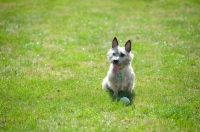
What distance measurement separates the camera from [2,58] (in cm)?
1424

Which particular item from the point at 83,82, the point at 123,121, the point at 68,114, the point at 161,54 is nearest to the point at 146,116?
the point at 123,121

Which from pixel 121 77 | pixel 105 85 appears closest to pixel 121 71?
pixel 121 77

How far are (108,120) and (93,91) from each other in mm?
2280

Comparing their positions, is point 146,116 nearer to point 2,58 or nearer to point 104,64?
point 104,64

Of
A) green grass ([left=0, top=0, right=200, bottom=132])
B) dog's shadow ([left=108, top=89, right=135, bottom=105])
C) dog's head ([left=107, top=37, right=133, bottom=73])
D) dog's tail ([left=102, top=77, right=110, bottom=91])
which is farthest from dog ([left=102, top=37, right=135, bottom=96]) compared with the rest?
green grass ([left=0, top=0, right=200, bottom=132])

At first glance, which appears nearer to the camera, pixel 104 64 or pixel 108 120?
pixel 108 120

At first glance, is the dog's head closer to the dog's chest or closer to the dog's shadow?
the dog's chest

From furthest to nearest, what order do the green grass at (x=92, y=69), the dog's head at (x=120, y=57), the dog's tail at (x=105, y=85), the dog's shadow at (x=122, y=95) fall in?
the dog's tail at (x=105, y=85) → the dog's shadow at (x=122, y=95) → the dog's head at (x=120, y=57) → the green grass at (x=92, y=69)

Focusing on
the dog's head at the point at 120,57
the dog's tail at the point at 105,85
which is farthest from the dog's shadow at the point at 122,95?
the dog's head at the point at 120,57

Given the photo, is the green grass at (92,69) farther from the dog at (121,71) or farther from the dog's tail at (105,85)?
Answer: the dog at (121,71)

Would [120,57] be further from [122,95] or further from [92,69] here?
[92,69]

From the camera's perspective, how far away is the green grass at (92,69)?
8891mm

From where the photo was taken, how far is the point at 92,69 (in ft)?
43.2

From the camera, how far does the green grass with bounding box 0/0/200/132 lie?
889 centimetres
